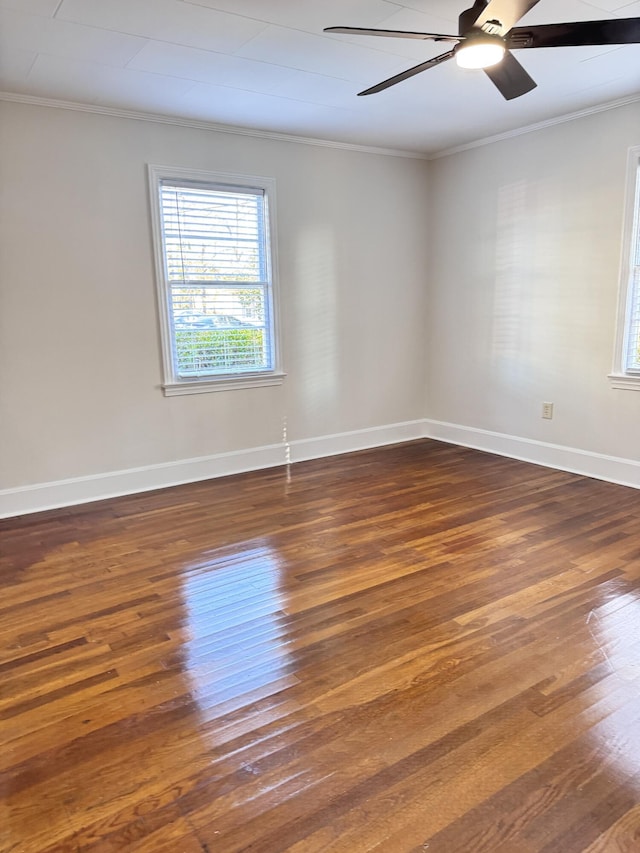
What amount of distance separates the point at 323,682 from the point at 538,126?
13.6ft

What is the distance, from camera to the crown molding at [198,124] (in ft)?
11.2

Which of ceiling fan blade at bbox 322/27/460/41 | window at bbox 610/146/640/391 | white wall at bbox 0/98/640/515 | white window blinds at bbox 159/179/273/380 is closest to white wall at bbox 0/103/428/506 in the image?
white wall at bbox 0/98/640/515

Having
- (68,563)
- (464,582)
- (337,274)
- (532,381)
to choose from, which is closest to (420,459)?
(532,381)

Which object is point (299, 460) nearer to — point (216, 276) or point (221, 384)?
point (221, 384)

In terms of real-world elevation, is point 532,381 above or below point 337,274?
below

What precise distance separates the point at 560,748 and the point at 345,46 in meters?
3.07

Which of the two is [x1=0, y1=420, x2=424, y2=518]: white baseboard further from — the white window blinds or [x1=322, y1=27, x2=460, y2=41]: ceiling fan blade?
[x1=322, y1=27, x2=460, y2=41]: ceiling fan blade

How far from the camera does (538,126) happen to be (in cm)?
423

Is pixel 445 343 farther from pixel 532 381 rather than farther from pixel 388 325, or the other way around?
pixel 532 381

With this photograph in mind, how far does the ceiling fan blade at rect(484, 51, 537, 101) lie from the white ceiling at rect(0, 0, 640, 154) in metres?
0.31

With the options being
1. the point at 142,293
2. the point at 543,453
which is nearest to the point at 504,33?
the point at 142,293

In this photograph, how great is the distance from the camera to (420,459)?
4.83m

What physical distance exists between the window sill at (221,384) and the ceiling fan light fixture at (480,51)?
2.69m

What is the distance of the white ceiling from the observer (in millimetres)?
2473
